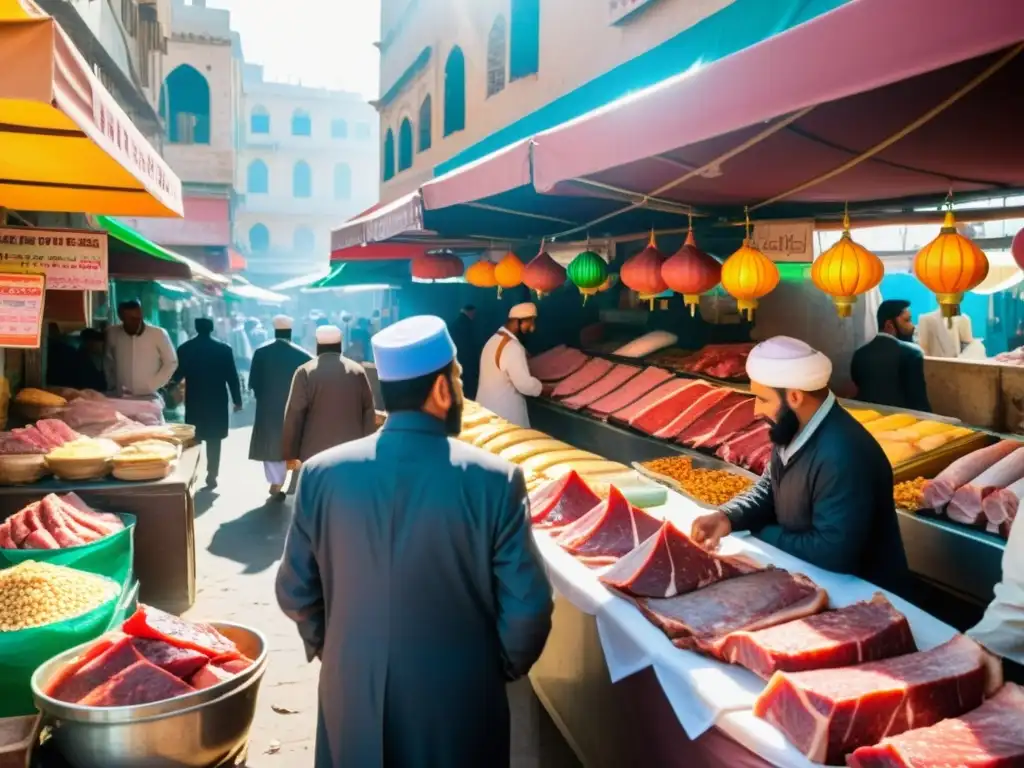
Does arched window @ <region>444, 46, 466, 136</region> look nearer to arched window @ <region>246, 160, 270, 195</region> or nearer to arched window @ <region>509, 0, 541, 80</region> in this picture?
arched window @ <region>509, 0, 541, 80</region>

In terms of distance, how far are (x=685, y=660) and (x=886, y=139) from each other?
2752mm

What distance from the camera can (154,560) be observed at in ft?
18.7

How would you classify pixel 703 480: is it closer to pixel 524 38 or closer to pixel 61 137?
pixel 61 137

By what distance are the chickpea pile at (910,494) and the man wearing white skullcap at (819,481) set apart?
39.0 inches

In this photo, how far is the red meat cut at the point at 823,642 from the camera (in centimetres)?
263

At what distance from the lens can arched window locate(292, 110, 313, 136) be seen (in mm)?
55344

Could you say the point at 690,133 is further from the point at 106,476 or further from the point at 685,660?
the point at 106,476

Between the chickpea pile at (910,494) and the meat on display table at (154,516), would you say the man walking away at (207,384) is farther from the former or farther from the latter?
the chickpea pile at (910,494)

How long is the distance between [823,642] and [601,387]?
5715 millimetres

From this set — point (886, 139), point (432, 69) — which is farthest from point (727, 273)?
point (432, 69)

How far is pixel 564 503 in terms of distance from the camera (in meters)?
4.68

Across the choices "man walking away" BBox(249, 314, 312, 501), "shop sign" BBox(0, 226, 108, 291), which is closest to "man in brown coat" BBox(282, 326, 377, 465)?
"man walking away" BBox(249, 314, 312, 501)

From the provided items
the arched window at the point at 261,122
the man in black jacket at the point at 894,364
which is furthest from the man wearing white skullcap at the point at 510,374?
the arched window at the point at 261,122

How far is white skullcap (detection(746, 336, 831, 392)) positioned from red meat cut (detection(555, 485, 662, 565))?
36.3 inches
